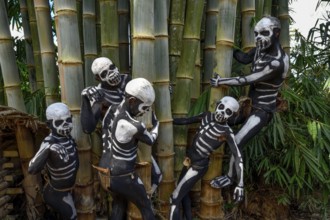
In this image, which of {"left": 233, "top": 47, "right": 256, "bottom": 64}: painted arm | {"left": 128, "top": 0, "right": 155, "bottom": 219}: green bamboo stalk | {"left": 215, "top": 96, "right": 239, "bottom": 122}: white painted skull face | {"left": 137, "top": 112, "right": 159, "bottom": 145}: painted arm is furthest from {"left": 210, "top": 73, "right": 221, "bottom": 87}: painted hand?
{"left": 137, "top": 112, "right": 159, "bottom": 145}: painted arm

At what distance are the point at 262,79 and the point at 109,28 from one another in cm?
108

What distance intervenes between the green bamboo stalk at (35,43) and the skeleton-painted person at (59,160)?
0.85 m

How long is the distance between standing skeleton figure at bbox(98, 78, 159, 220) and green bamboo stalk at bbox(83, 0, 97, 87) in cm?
52

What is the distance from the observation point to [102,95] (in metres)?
2.32

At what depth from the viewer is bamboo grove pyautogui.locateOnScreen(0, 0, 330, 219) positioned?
239 centimetres

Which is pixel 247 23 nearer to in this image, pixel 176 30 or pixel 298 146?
pixel 176 30

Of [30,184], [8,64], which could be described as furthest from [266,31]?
[30,184]

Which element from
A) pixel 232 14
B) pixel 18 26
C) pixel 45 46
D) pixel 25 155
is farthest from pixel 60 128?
pixel 18 26

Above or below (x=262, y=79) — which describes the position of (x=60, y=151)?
below

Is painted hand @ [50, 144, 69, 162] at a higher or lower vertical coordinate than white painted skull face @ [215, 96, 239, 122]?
lower

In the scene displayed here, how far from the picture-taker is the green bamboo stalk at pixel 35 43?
9.96 feet

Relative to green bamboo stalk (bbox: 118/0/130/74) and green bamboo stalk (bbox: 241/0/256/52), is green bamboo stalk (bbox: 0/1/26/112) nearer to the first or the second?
green bamboo stalk (bbox: 118/0/130/74)

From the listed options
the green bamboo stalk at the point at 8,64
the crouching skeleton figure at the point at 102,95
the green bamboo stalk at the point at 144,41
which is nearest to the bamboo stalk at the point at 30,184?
the green bamboo stalk at the point at 8,64

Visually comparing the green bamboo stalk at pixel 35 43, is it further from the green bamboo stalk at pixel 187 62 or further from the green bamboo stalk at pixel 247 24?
the green bamboo stalk at pixel 247 24
